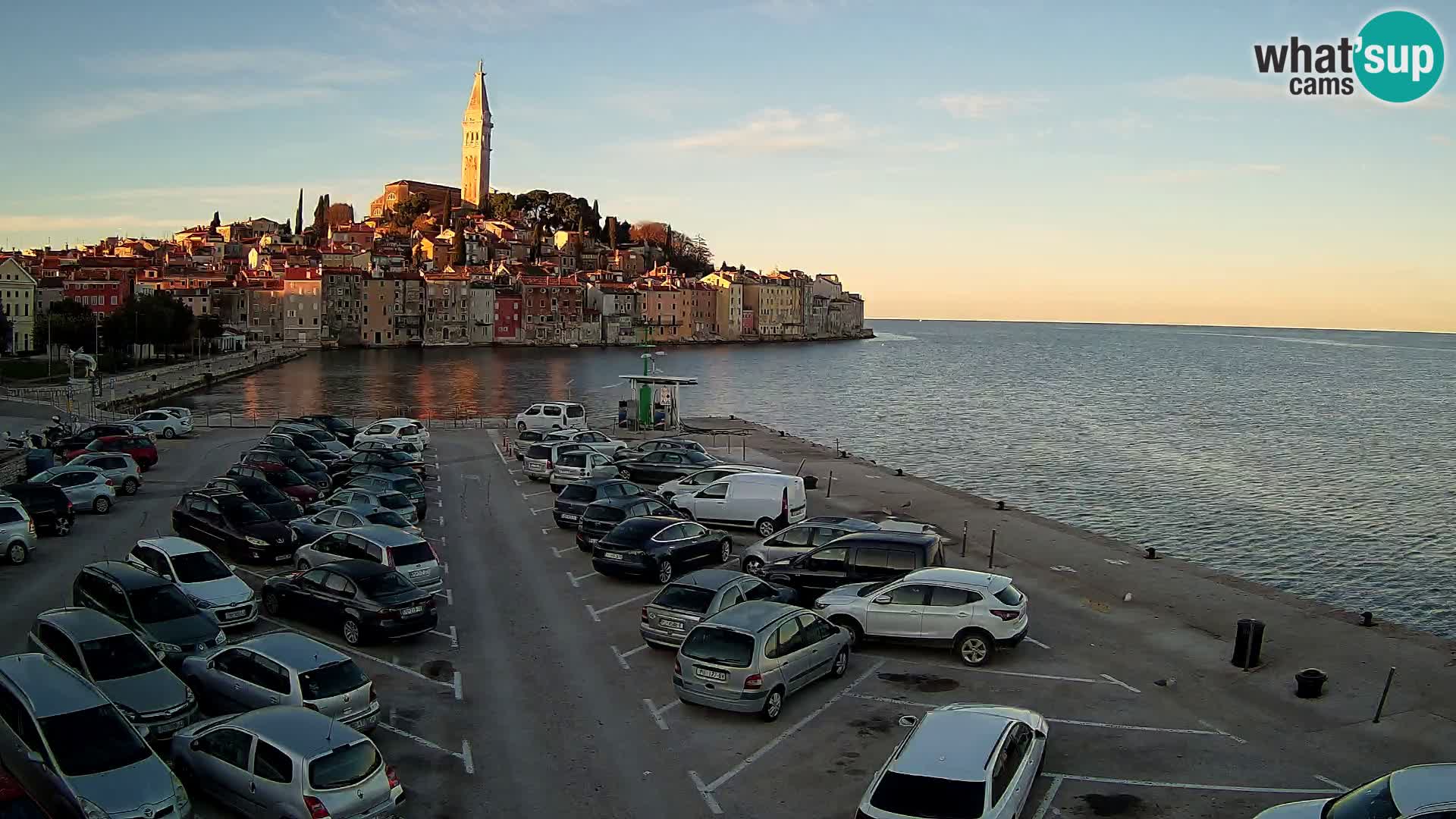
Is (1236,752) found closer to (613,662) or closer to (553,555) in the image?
(613,662)

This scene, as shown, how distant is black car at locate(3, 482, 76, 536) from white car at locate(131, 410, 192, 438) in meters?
17.1

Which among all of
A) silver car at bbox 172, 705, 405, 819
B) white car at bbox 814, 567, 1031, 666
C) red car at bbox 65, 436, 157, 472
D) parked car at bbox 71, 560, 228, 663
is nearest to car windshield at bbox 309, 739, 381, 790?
silver car at bbox 172, 705, 405, 819

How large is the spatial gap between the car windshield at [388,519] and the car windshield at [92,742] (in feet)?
35.1

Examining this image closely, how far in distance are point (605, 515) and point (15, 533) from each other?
10360 mm

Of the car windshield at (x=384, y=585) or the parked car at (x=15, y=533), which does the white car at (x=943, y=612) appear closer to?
the car windshield at (x=384, y=585)

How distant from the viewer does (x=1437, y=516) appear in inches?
1507

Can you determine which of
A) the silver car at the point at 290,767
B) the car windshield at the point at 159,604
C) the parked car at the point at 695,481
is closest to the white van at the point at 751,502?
the parked car at the point at 695,481

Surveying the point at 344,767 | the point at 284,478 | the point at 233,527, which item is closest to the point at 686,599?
the point at 344,767

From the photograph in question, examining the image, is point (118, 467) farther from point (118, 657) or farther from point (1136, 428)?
point (1136, 428)

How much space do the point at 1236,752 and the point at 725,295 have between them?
188m

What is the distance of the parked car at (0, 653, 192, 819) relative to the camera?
347 inches

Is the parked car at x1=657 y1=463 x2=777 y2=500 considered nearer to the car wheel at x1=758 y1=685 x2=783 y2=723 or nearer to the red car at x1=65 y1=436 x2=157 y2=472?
the car wheel at x1=758 y1=685 x2=783 y2=723

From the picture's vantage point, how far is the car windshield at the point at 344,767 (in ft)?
29.7

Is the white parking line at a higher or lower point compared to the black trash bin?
lower
